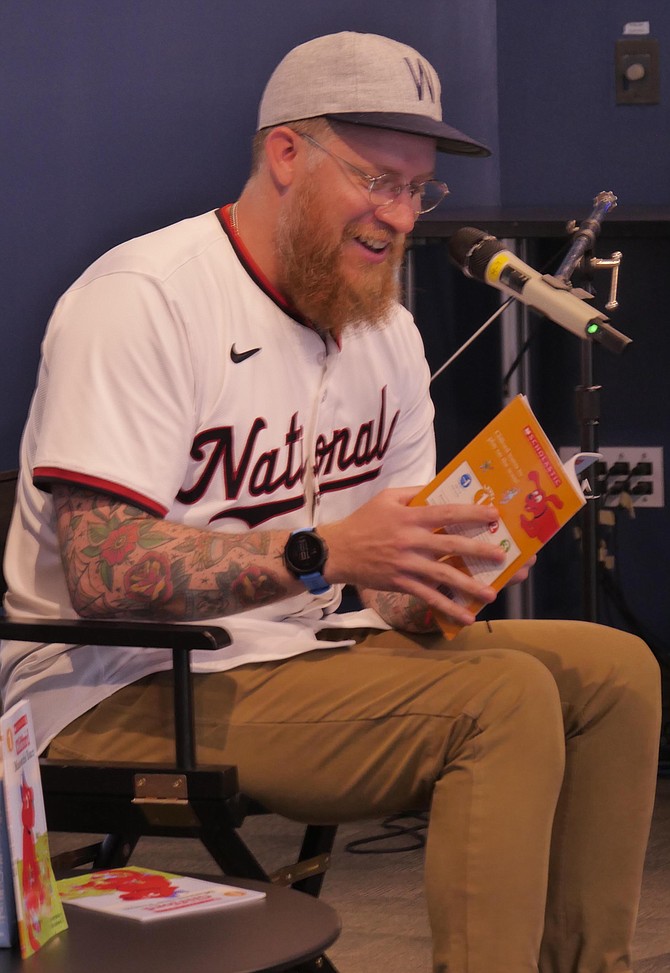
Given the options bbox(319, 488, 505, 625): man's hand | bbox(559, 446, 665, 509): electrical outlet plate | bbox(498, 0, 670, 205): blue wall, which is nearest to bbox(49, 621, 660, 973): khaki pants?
bbox(319, 488, 505, 625): man's hand

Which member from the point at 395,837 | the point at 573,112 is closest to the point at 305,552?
the point at 395,837

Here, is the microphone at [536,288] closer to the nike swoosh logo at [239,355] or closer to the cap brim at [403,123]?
the cap brim at [403,123]

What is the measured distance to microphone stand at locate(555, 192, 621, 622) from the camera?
2.51 m

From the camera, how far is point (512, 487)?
149cm

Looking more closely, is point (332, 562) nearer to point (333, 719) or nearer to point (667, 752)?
point (333, 719)

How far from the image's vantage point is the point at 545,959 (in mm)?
1678

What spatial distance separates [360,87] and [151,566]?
2.14ft

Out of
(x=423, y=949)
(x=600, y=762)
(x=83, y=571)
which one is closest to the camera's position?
(x=83, y=571)

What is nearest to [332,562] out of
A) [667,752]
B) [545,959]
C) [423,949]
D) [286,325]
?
[286,325]

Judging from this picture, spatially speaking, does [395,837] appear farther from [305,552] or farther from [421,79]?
[421,79]

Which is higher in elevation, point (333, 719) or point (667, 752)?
point (333, 719)

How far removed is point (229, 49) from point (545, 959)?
1.95 metres

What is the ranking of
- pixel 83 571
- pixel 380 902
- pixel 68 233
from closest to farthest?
pixel 83 571, pixel 380 902, pixel 68 233

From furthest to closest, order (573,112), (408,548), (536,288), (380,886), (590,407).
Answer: (573,112), (590,407), (380,886), (536,288), (408,548)
